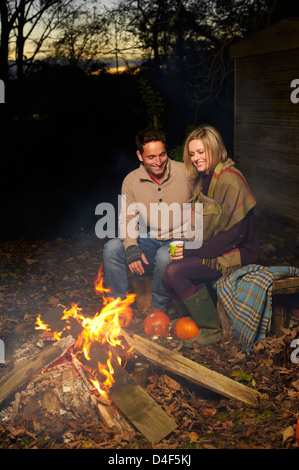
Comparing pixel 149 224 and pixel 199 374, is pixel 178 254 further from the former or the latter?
pixel 199 374

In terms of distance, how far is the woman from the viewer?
4922mm

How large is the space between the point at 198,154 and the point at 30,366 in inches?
110

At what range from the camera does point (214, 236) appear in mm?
5074

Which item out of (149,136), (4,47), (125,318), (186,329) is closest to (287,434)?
(186,329)

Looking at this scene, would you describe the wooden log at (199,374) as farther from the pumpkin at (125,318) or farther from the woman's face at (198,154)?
the woman's face at (198,154)

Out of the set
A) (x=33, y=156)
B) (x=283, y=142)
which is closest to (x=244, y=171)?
(x=283, y=142)

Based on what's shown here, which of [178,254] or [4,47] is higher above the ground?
[4,47]

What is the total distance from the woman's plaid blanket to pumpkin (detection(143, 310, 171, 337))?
82 centimetres

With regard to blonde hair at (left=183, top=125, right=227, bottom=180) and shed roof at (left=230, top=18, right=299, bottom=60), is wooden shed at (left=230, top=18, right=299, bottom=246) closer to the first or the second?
shed roof at (left=230, top=18, right=299, bottom=60)

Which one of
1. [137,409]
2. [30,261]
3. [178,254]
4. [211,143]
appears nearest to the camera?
[137,409]

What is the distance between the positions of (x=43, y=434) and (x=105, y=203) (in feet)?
30.5

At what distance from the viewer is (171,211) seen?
569 cm

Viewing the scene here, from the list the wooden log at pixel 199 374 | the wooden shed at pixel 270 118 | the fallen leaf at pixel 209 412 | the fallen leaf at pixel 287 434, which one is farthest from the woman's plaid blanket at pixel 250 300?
Result: the wooden shed at pixel 270 118

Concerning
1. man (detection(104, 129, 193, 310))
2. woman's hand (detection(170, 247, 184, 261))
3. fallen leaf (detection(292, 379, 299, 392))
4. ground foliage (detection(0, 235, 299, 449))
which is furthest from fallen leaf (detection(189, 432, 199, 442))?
man (detection(104, 129, 193, 310))
